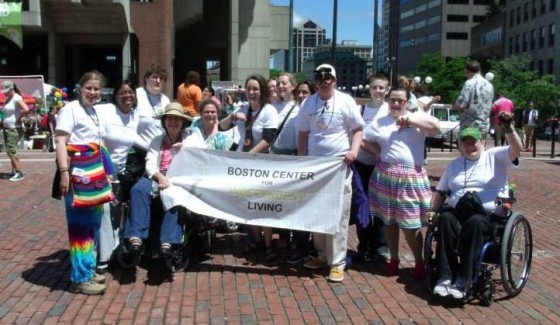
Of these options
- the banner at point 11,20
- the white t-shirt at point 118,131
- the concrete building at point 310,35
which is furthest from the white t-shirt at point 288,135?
the concrete building at point 310,35

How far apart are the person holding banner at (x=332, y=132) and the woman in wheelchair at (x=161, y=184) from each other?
1.14 metres

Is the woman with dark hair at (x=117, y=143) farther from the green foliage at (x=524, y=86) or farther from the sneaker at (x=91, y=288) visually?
the green foliage at (x=524, y=86)

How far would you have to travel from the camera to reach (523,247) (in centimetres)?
564

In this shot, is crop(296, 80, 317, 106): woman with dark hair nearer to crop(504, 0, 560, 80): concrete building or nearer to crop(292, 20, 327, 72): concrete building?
crop(504, 0, 560, 80): concrete building

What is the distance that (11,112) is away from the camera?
11.9 meters

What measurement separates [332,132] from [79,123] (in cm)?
222

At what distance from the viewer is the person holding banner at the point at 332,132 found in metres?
5.68

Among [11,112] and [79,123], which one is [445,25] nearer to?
[11,112]

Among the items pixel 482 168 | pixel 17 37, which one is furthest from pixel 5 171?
pixel 17 37

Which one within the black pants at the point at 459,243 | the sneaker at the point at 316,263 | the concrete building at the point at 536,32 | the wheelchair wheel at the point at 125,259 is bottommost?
the sneaker at the point at 316,263

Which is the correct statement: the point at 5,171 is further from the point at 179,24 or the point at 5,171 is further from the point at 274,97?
the point at 179,24

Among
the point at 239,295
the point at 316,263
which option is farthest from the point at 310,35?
the point at 239,295

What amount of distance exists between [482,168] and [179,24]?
1604 inches

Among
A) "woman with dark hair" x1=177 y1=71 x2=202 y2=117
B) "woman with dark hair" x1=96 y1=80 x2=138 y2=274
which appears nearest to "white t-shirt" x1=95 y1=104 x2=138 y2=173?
"woman with dark hair" x1=96 y1=80 x2=138 y2=274
